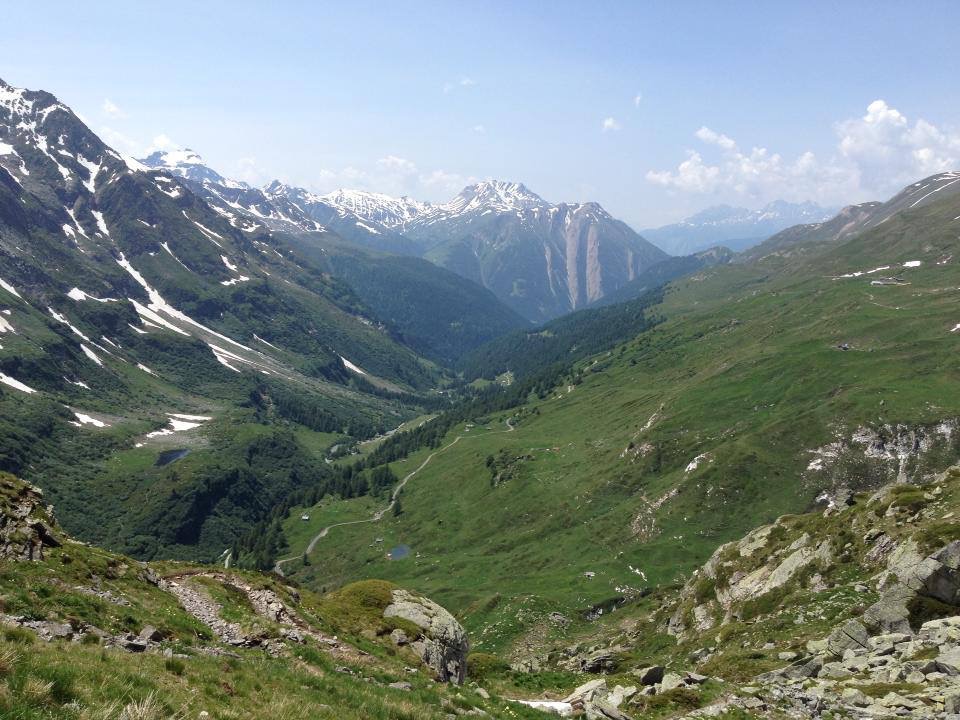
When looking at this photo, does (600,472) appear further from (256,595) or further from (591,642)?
(256,595)

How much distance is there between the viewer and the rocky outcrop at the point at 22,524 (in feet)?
110

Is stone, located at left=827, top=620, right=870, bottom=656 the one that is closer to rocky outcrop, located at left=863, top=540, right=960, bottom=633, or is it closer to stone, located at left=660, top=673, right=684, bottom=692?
rocky outcrop, located at left=863, top=540, right=960, bottom=633

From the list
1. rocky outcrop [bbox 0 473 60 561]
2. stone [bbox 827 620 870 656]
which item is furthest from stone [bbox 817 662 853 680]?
rocky outcrop [bbox 0 473 60 561]

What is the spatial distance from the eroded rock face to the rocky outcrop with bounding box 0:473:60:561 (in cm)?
2237

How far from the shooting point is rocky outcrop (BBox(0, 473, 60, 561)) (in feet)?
110

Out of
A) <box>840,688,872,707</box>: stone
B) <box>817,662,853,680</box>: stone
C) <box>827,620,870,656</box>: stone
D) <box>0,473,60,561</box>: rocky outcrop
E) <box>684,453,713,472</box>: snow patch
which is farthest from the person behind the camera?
<box>684,453,713,472</box>: snow patch

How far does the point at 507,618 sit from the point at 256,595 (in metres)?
76.1

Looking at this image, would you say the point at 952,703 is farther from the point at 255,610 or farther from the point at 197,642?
the point at 255,610

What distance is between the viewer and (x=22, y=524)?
117 ft

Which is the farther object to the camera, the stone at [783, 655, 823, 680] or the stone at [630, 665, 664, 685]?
the stone at [630, 665, 664, 685]

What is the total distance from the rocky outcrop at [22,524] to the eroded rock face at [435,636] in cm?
2237

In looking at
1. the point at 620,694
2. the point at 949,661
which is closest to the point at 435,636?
the point at 620,694

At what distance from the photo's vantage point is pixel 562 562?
143 meters

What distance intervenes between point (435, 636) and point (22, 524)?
27241 mm
